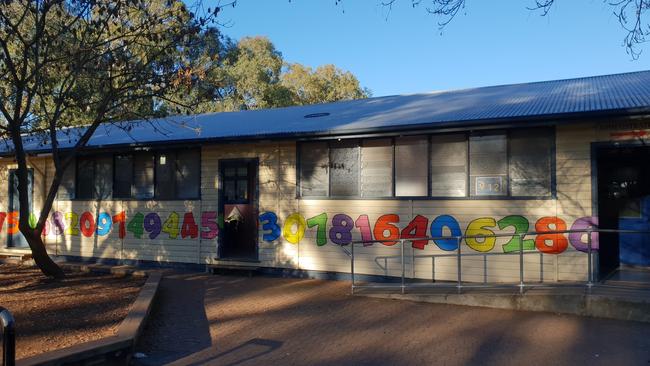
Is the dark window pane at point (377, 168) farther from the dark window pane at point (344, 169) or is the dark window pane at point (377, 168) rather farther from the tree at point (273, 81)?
the tree at point (273, 81)

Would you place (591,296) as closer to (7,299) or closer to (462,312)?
(462,312)

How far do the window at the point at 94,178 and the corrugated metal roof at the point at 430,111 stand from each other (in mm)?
529

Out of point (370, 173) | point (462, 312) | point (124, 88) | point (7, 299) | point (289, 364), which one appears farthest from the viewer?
point (370, 173)

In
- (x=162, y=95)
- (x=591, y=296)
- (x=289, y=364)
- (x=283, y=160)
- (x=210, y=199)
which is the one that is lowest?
(x=289, y=364)

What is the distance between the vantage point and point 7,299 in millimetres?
8547

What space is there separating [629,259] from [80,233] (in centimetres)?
1271

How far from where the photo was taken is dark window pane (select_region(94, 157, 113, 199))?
13.4m

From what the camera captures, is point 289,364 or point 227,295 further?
point 227,295

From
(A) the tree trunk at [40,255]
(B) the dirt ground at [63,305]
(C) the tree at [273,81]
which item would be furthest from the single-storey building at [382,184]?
(C) the tree at [273,81]

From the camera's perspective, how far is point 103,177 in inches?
532

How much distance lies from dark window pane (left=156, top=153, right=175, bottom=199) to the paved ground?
4.14 metres

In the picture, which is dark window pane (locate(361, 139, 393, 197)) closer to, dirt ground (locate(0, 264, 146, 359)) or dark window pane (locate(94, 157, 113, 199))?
dirt ground (locate(0, 264, 146, 359))

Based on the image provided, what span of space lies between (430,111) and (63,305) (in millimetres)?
A: 7579

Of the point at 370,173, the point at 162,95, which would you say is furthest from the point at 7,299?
the point at 370,173
